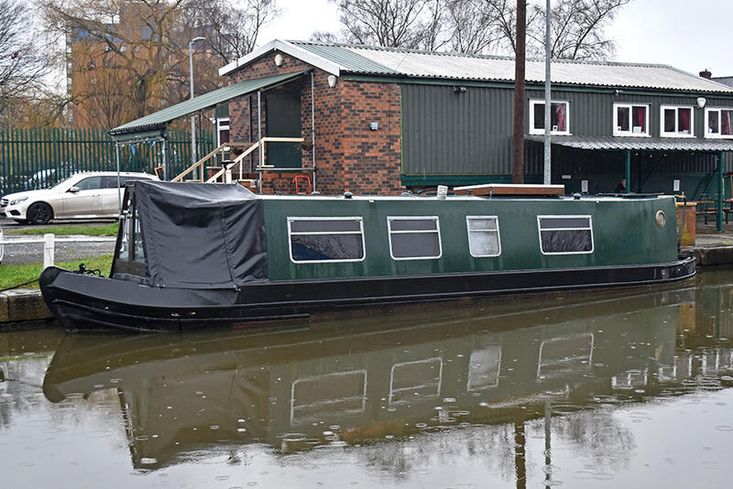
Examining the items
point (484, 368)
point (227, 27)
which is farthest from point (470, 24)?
point (484, 368)

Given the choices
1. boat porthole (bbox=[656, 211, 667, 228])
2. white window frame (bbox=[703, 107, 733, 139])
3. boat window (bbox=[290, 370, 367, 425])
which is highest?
white window frame (bbox=[703, 107, 733, 139])

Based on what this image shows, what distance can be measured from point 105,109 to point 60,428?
3246 centimetres

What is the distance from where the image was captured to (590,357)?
459 inches

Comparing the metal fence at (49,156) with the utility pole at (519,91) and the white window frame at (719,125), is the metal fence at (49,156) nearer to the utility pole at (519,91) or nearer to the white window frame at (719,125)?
the utility pole at (519,91)

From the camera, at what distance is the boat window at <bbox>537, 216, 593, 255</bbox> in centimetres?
1616

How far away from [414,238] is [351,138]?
22.7ft

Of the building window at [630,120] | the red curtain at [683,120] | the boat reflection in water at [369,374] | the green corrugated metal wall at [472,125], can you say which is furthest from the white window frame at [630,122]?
the boat reflection in water at [369,374]

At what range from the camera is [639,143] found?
82.9 ft

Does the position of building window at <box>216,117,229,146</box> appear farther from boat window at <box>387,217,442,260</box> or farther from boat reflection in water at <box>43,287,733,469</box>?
boat reflection in water at <box>43,287,733,469</box>

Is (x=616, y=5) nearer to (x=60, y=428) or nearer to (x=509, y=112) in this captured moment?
(x=509, y=112)

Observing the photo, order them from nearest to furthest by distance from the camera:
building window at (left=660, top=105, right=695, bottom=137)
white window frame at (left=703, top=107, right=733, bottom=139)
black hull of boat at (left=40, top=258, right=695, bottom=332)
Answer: black hull of boat at (left=40, top=258, right=695, bottom=332), building window at (left=660, top=105, right=695, bottom=137), white window frame at (left=703, top=107, right=733, bottom=139)

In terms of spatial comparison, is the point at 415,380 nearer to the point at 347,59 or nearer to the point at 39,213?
the point at 347,59

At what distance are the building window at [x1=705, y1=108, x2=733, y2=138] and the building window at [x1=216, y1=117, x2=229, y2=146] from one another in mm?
13543

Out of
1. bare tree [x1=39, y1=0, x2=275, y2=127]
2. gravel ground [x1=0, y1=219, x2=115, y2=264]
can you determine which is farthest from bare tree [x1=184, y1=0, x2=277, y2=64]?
gravel ground [x1=0, y1=219, x2=115, y2=264]
